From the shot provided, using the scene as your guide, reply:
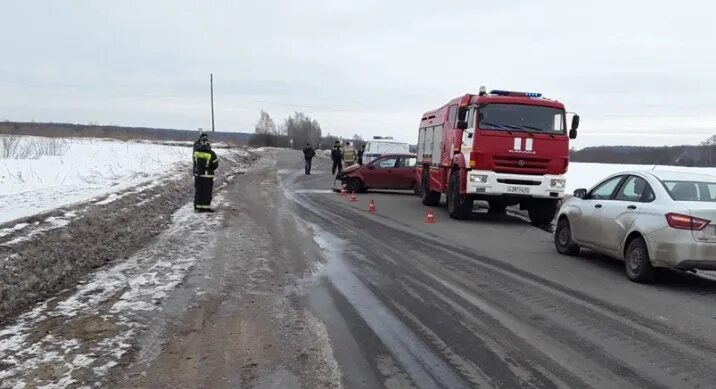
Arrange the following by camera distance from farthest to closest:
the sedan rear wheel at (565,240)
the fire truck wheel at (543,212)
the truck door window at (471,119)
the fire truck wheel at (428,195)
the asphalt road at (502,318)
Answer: the fire truck wheel at (428,195), the fire truck wheel at (543,212), the truck door window at (471,119), the sedan rear wheel at (565,240), the asphalt road at (502,318)

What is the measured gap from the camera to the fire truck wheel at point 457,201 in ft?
45.8

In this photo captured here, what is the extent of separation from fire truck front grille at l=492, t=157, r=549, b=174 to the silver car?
4122 millimetres

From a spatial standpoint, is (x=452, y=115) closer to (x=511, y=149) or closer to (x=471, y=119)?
(x=471, y=119)

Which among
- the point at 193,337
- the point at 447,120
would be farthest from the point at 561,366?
the point at 447,120

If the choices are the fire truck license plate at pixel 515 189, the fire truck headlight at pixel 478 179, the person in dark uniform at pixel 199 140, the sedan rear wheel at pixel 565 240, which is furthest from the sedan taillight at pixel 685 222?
the person in dark uniform at pixel 199 140

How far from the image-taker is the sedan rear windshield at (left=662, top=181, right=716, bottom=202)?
7.45 m

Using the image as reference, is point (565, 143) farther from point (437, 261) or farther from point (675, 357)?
point (675, 357)

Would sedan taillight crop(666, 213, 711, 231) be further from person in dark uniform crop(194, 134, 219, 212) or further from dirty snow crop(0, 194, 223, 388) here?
person in dark uniform crop(194, 134, 219, 212)

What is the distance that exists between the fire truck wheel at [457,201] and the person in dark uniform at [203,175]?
5.82m

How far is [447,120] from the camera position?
15672 millimetres

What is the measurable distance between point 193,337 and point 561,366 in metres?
3.03

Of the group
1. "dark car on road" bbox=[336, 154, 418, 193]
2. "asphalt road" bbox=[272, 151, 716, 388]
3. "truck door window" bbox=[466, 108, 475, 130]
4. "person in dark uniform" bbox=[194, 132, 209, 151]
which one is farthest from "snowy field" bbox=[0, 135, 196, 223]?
"truck door window" bbox=[466, 108, 475, 130]

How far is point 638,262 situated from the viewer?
24.8 feet

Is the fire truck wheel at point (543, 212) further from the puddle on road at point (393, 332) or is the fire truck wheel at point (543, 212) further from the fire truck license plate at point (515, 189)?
the puddle on road at point (393, 332)
